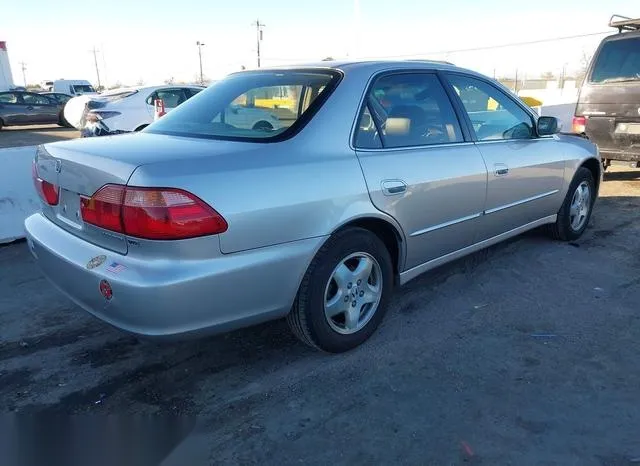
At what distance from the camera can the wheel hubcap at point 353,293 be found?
2992 mm

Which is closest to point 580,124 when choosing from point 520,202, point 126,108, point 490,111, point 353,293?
point 520,202

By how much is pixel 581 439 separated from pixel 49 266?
2738 millimetres

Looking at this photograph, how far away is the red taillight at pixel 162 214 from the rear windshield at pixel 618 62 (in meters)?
6.94

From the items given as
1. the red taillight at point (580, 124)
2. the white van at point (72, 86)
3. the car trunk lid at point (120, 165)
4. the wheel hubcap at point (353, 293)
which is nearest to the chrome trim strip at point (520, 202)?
the wheel hubcap at point (353, 293)

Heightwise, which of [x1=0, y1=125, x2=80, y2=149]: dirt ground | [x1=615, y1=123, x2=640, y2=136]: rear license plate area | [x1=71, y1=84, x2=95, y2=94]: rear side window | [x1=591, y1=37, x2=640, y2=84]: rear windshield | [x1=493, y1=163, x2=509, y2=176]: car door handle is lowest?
[x1=0, y1=125, x2=80, y2=149]: dirt ground

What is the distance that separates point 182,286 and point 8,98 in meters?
23.1

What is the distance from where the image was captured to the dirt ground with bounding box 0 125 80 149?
16.8m

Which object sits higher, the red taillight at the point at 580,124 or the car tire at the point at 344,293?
the red taillight at the point at 580,124

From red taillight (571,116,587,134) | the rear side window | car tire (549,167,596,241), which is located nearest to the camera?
car tire (549,167,596,241)

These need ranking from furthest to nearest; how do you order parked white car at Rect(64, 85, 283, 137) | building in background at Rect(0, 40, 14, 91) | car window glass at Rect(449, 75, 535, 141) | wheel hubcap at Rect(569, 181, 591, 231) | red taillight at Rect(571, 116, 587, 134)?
building in background at Rect(0, 40, 14, 91) → parked white car at Rect(64, 85, 283, 137) → red taillight at Rect(571, 116, 587, 134) → wheel hubcap at Rect(569, 181, 591, 231) → car window glass at Rect(449, 75, 535, 141)

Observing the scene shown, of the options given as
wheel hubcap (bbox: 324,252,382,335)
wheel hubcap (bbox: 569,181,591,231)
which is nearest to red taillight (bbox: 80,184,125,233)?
wheel hubcap (bbox: 324,252,382,335)

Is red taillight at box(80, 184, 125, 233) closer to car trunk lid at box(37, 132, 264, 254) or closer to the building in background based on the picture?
car trunk lid at box(37, 132, 264, 254)

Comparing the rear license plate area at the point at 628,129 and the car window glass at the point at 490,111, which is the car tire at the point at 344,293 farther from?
the rear license plate area at the point at 628,129

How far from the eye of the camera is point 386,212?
120 inches
